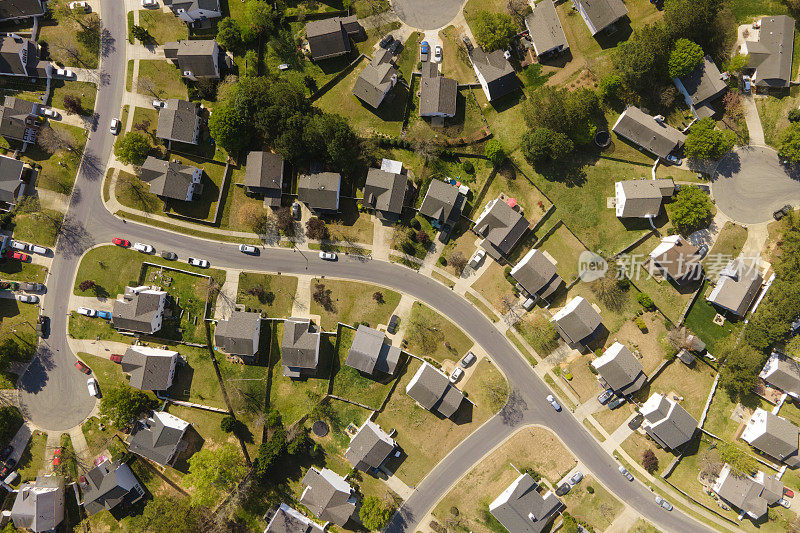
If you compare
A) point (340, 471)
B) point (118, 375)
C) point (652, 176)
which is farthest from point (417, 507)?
point (652, 176)

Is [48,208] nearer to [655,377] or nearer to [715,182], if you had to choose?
[655,377]

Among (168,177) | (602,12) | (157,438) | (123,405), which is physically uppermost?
(602,12)

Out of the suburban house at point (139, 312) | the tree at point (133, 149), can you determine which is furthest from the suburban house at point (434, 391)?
the tree at point (133, 149)

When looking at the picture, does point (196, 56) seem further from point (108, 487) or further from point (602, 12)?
point (108, 487)

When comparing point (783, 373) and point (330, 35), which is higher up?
point (330, 35)

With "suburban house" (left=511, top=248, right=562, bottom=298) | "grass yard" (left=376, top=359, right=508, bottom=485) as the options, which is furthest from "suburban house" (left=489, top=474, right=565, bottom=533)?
"suburban house" (left=511, top=248, right=562, bottom=298)

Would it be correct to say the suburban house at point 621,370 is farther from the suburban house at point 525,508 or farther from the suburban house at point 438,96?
the suburban house at point 438,96

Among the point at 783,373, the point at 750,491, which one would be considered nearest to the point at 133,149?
the point at 783,373
